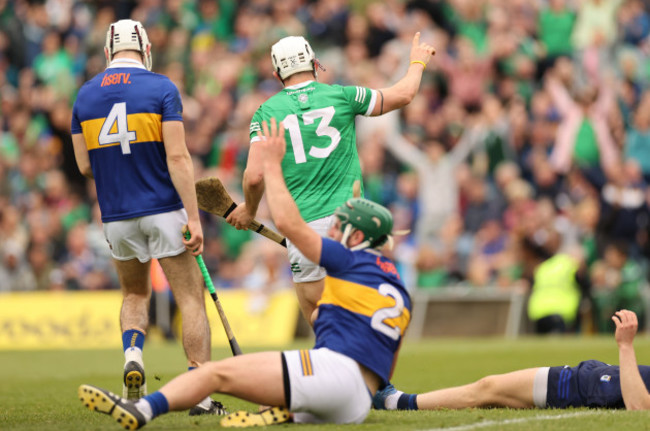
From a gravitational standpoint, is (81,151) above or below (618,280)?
above

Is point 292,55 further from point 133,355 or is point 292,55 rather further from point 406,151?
point 406,151

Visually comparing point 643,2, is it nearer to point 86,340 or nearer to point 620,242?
point 620,242

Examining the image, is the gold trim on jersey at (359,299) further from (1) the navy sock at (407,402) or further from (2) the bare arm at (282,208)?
(1) the navy sock at (407,402)

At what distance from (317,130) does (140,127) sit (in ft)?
4.14

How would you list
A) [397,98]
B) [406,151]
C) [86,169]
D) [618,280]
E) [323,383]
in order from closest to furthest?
1. [323,383]
2. [397,98]
3. [86,169]
4. [618,280]
5. [406,151]

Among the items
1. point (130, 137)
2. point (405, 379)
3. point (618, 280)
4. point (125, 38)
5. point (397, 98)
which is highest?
point (125, 38)

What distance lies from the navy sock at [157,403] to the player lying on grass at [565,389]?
2.19 m

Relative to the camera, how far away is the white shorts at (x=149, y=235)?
8.13 meters

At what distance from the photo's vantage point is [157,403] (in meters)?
6.16

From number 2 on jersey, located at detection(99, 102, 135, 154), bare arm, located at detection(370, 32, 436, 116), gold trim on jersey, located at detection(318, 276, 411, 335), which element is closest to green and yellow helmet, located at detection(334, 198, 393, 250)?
gold trim on jersey, located at detection(318, 276, 411, 335)

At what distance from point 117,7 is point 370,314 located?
1845 cm

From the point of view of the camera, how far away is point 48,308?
762 inches

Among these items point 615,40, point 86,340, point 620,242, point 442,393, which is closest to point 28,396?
point 442,393

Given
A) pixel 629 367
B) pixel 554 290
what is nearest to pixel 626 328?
pixel 629 367
